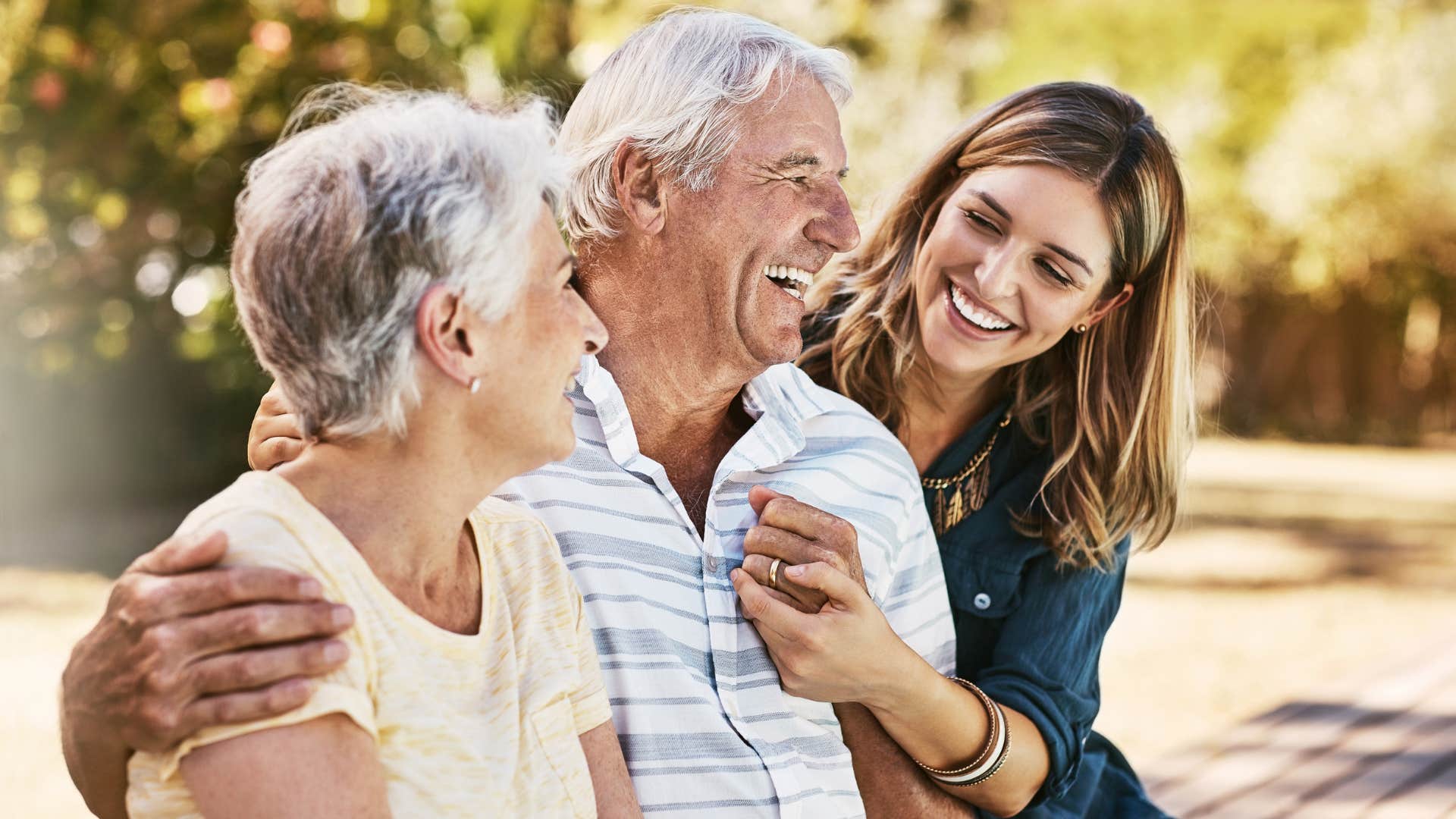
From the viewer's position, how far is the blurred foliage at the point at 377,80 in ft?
22.1

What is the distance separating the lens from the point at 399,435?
146 cm

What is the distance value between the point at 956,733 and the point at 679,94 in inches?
41.7

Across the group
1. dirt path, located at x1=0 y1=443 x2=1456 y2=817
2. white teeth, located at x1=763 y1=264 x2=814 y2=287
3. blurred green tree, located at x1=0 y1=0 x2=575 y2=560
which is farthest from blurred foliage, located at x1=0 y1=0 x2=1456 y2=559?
dirt path, located at x1=0 y1=443 x2=1456 y2=817

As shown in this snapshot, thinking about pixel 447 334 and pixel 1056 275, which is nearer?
pixel 447 334

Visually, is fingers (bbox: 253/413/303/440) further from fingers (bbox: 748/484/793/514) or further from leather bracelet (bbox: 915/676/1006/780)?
leather bracelet (bbox: 915/676/1006/780)

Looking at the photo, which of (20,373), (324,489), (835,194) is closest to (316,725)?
(324,489)

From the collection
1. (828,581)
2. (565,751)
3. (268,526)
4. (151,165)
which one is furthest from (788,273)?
(151,165)

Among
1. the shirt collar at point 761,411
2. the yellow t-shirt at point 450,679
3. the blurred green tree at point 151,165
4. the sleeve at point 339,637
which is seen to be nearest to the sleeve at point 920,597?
the shirt collar at point 761,411

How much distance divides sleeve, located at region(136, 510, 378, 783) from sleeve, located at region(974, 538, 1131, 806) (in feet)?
4.25

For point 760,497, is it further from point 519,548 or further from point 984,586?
point 984,586

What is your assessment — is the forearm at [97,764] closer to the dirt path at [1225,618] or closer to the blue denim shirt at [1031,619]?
the blue denim shirt at [1031,619]

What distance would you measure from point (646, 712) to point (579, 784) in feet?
1.03

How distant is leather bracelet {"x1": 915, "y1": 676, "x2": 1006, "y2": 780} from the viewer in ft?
7.17

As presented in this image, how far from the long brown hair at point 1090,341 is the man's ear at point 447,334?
1.32 meters
